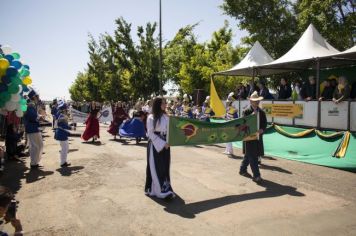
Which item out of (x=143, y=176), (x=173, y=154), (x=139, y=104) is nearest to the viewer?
(x=143, y=176)

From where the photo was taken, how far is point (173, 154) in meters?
11.9

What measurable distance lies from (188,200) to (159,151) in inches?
42.8

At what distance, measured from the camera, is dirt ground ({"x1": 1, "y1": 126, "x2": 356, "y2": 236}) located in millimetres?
5152

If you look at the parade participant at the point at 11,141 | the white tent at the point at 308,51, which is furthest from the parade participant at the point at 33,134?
the white tent at the point at 308,51

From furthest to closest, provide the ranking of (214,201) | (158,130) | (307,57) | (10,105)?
(307,57) → (10,105) → (158,130) → (214,201)

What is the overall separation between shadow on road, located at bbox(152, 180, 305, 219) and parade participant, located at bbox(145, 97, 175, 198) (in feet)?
0.84

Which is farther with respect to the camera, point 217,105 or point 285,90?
point 217,105

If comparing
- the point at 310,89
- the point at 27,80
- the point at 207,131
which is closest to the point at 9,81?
the point at 27,80

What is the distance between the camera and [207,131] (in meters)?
7.81

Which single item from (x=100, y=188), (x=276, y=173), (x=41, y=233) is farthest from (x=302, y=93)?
(x=41, y=233)

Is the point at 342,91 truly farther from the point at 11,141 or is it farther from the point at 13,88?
the point at 11,141

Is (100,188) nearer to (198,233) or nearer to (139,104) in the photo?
(198,233)

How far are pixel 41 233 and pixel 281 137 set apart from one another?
30.7 ft

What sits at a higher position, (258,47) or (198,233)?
(258,47)
